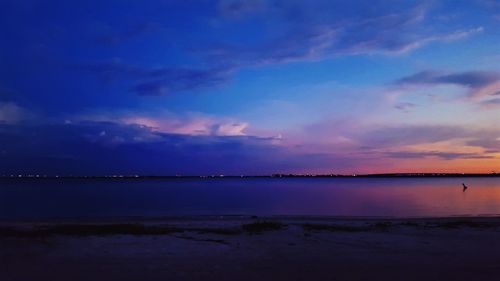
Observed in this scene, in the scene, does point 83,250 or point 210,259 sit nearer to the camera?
point 210,259

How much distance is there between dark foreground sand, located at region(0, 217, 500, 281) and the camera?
11.6 metres

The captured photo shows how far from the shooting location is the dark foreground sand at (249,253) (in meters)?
11.6

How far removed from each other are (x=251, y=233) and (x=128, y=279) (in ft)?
32.0

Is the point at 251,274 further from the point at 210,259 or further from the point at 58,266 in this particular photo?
the point at 58,266

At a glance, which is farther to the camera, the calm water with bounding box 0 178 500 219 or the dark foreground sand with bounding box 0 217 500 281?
the calm water with bounding box 0 178 500 219

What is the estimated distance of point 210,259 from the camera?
13.7 metres

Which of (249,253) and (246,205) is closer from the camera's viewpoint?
(249,253)

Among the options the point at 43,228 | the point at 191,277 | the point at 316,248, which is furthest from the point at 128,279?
the point at 43,228

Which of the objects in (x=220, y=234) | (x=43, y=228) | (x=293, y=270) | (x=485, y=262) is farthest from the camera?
(x=43, y=228)

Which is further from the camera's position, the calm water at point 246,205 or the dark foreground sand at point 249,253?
the calm water at point 246,205

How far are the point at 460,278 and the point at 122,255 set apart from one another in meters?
9.36

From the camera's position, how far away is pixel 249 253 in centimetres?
1489

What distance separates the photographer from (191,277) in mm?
11094

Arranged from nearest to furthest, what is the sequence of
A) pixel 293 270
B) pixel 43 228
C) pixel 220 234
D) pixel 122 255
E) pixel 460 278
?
1. pixel 460 278
2. pixel 293 270
3. pixel 122 255
4. pixel 220 234
5. pixel 43 228
